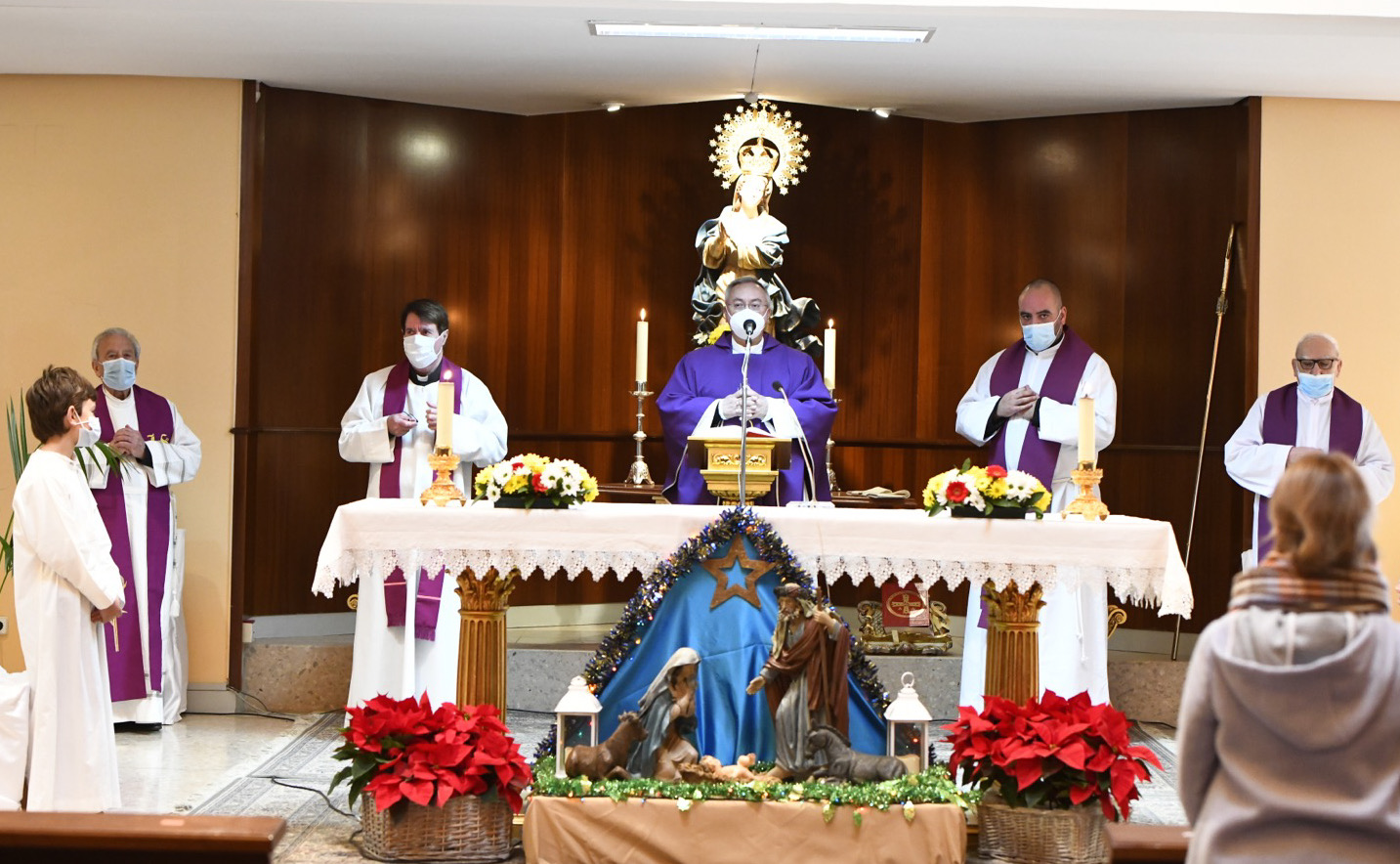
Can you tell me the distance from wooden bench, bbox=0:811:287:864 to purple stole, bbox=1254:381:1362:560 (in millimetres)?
5645

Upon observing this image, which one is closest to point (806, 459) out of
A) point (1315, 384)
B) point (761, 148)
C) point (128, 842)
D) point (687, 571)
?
point (687, 571)

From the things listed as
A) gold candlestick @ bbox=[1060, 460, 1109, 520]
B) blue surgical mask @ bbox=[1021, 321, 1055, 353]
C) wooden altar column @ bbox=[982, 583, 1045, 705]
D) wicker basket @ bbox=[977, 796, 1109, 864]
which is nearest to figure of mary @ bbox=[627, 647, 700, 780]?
wicker basket @ bbox=[977, 796, 1109, 864]

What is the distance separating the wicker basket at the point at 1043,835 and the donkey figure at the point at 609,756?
1.21 m

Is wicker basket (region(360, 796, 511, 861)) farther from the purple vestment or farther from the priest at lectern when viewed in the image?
the purple vestment

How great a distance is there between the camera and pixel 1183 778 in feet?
9.19

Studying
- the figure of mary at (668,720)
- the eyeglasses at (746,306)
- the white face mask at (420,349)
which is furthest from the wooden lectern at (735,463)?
the white face mask at (420,349)

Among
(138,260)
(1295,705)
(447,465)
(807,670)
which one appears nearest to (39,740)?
(447,465)

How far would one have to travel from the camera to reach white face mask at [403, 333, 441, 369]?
26.2ft

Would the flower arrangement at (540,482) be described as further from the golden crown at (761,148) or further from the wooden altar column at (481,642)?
the golden crown at (761,148)

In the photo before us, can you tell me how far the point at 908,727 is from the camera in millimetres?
5461

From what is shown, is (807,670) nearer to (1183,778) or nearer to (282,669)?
(1183,778)

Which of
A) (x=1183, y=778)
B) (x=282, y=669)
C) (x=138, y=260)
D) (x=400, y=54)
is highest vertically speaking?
(x=400, y=54)

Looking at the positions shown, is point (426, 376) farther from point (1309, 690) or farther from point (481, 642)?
point (1309, 690)

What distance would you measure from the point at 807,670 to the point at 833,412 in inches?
91.2
